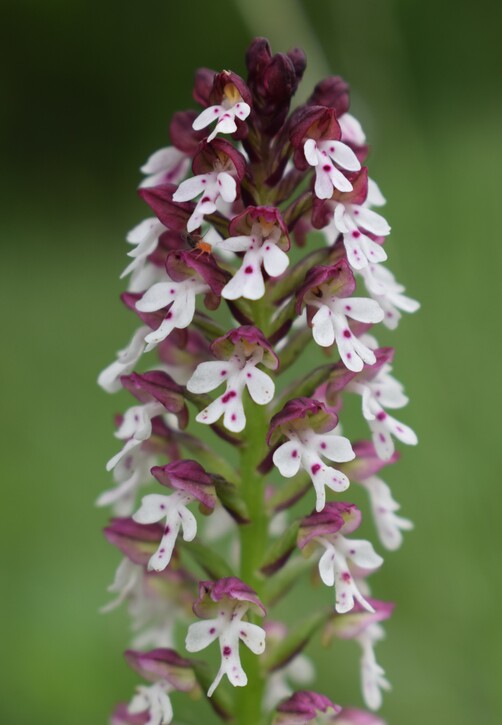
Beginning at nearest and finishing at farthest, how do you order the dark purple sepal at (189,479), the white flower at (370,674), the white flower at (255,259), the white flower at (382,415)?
1. the white flower at (255,259)
2. the dark purple sepal at (189,479)
3. the white flower at (382,415)
4. the white flower at (370,674)

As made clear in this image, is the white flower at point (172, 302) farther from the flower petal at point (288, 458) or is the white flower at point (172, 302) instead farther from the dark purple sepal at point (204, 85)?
the dark purple sepal at point (204, 85)

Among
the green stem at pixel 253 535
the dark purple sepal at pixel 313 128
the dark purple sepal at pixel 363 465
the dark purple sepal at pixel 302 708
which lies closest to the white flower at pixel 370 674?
the dark purple sepal at pixel 302 708

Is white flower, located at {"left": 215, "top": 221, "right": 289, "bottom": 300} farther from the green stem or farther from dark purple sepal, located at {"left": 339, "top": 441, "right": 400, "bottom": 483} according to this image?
dark purple sepal, located at {"left": 339, "top": 441, "right": 400, "bottom": 483}

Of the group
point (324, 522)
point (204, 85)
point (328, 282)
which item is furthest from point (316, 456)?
point (204, 85)

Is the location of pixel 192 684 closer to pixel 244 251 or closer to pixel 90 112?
pixel 244 251

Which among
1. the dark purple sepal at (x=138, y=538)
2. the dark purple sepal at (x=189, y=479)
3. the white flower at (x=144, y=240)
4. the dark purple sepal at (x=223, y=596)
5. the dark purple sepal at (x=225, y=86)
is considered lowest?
the dark purple sepal at (x=223, y=596)

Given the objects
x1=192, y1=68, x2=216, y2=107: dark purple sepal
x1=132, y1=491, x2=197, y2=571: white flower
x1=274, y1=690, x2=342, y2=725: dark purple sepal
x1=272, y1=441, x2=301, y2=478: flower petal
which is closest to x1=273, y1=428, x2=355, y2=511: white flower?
x1=272, y1=441, x2=301, y2=478: flower petal

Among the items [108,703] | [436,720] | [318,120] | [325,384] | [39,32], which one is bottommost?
[436,720]

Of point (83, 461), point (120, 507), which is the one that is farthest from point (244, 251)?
point (83, 461)
